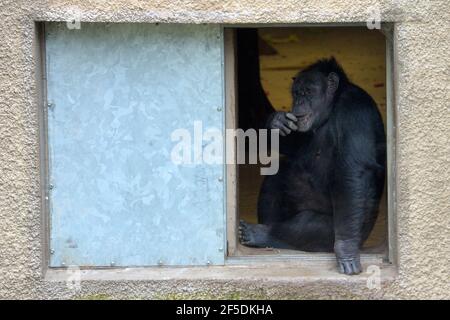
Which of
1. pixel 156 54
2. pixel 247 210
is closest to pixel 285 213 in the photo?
pixel 247 210

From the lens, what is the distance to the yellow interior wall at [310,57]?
6176mm

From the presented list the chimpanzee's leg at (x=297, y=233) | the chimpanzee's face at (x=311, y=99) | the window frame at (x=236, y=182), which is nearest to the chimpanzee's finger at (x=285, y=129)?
the chimpanzee's face at (x=311, y=99)

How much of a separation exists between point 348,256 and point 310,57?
280 cm

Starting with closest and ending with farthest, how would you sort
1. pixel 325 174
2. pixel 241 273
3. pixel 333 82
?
pixel 241 273 < pixel 325 174 < pixel 333 82

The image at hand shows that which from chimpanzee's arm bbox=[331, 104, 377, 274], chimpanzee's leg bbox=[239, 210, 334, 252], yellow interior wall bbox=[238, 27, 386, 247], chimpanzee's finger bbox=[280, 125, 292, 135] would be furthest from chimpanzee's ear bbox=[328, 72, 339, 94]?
yellow interior wall bbox=[238, 27, 386, 247]

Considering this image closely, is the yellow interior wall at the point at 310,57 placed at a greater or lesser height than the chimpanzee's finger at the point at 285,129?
greater

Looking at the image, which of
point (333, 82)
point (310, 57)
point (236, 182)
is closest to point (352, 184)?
point (236, 182)

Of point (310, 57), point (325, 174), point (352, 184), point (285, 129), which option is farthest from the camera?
point (310, 57)

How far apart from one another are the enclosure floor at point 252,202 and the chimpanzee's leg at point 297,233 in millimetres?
218

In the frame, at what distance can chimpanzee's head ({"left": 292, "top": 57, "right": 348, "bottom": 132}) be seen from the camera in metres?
4.52

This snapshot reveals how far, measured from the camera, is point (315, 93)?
4.57 m

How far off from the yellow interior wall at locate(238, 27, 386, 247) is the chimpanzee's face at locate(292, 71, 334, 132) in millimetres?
1431

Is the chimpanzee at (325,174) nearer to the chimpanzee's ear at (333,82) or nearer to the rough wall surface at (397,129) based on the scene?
the chimpanzee's ear at (333,82)

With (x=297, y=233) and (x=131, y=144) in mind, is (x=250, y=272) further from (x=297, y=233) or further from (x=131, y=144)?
(x=131, y=144)
